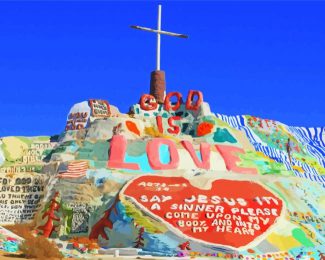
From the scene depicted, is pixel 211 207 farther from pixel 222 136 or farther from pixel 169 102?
pixel 169 102

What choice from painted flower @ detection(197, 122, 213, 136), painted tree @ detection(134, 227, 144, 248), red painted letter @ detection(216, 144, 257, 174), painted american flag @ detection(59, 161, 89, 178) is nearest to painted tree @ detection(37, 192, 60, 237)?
painted american flag @ detection(59, 161, 89, 178)

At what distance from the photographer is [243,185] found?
36.4m

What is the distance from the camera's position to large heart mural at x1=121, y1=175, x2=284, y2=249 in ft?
107

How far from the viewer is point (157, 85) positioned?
49.5 m

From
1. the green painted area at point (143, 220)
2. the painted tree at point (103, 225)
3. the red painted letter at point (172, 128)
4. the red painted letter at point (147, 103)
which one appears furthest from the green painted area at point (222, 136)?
the green painted area at point (143, 220)

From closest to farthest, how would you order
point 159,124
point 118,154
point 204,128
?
point 118,154 < point 204,128 < point 159,124

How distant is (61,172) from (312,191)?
14.7 metres

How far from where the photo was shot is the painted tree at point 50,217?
36438 millimetres

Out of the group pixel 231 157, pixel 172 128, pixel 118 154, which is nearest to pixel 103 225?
pixel 118 154

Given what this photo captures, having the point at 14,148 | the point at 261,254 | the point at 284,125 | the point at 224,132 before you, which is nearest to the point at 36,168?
the point at 14,148

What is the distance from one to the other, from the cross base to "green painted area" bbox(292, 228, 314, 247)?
705 inches

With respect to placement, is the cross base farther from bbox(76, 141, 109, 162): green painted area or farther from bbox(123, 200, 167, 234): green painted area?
bbox(123, 200, 167, 234): green painted area

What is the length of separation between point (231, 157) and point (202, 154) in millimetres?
2079

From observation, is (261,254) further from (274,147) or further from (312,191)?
(274,147)
